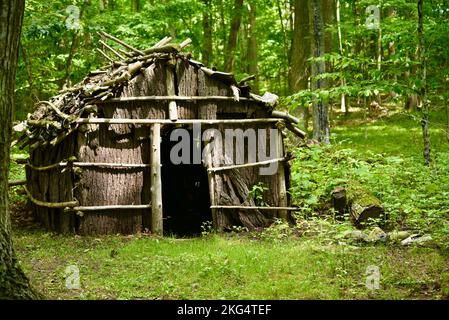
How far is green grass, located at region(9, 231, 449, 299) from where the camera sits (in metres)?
6.63

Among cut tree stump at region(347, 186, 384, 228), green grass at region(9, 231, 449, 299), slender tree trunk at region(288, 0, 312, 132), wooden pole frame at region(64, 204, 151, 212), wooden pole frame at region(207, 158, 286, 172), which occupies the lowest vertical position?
green grass at region(9, 231, 449, 299)

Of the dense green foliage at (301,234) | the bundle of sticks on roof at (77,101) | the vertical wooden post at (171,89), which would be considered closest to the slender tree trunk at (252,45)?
the dense green foliage at (301,234)

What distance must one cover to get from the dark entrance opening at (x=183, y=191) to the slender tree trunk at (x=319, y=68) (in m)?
3.55

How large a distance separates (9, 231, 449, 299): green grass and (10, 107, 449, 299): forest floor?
14mm

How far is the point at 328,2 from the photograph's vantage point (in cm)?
1836

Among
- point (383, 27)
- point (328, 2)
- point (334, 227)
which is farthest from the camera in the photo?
point (328, 2)

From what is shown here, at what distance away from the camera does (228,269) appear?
7.57 m

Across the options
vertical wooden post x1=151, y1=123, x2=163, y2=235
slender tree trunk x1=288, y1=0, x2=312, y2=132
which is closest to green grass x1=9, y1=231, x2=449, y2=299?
vertical wooden post x1=151, y1=123, x2=163, y2=235

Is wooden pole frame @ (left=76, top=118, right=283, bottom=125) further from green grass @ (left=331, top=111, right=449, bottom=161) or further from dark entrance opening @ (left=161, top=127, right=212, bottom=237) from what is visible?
green grass @ (left=331, top=111, right=449, bottom=161)

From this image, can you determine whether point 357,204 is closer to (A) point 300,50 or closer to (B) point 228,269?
(B) point 228,269

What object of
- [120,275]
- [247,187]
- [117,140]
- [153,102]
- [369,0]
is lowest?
[120,275]

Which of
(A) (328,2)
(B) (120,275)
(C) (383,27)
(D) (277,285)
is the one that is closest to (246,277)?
(D) (277,285)

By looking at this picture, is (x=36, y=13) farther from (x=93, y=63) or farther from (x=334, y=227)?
(x=334, y=227)

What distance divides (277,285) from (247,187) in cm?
438
